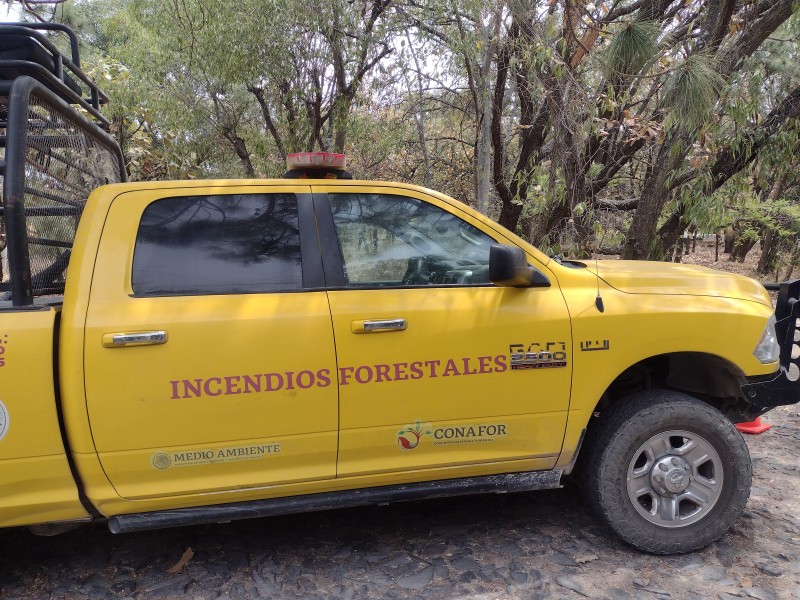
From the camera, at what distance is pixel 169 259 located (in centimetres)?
290

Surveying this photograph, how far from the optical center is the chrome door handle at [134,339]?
2672mm

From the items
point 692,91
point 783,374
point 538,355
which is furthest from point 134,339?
point 692,91

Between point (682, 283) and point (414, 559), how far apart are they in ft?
6.67

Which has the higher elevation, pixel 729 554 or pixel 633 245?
pixel 633 245

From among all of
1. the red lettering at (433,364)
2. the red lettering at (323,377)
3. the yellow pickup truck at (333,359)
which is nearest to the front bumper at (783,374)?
the yellow pickup truck at (333,359)

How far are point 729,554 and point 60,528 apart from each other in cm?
330

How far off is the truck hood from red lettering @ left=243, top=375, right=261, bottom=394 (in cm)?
185

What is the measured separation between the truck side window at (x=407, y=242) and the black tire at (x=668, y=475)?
3.63ft

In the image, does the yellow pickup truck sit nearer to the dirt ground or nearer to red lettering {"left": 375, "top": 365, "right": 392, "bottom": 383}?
red lettering {"left": 375, "top": 365, "right": 392, "bottom": 383}

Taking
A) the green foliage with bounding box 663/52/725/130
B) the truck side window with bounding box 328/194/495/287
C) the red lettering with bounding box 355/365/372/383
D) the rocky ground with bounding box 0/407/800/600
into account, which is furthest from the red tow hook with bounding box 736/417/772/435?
the green foliage with bounding box 663/52/725/130

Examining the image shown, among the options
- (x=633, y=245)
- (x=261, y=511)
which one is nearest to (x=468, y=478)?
(x=261, y=511)

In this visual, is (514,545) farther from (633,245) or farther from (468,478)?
Answer: (633,245)

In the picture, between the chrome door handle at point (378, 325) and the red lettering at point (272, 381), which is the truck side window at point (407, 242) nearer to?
the chrome door handle at point (378, 325)

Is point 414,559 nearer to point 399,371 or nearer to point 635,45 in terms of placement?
point 399,371
